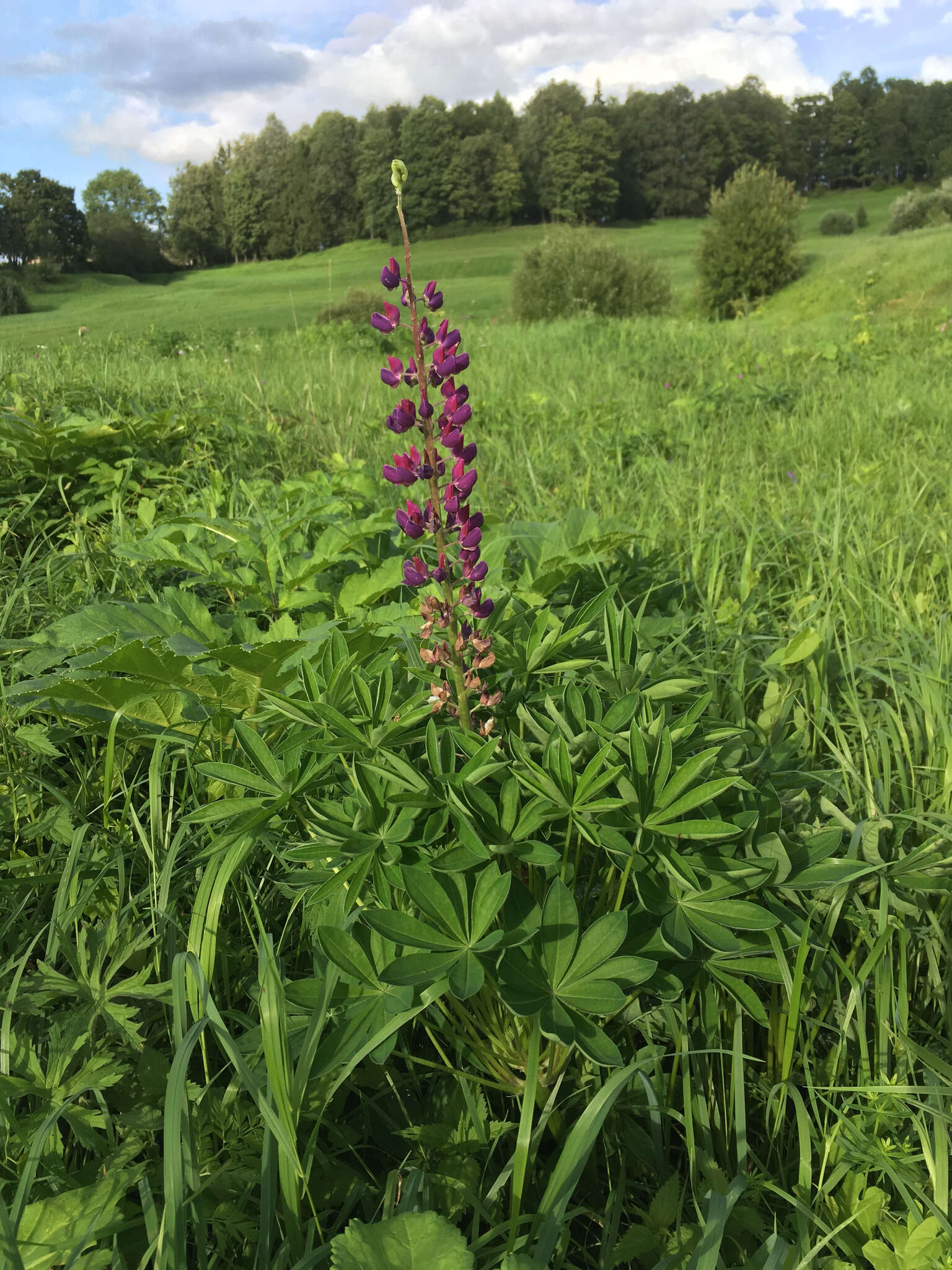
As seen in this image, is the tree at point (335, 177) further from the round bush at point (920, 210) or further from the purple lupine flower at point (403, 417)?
the purple lupine flower at point (403, 417)

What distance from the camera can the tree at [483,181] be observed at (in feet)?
193

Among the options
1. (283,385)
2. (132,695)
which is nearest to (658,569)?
(132,695)

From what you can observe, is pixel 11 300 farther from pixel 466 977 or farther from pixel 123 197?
pixel 123 197

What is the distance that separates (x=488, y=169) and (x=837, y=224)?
30.6 meters

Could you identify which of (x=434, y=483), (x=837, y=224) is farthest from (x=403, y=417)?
(x=837, y=224)

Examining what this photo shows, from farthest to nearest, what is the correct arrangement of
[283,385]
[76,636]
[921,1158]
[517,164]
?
[517,164] < [283,385] < [76,636] < [921,1158]

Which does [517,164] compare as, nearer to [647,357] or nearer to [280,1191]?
[647,357]

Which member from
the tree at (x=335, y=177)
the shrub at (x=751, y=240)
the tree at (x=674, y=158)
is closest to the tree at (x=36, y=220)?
the tree at (x=335, y=177)

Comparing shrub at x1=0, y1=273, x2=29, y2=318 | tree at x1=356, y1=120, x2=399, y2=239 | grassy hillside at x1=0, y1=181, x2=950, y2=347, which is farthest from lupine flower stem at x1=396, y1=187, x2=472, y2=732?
tree at x1=356, y1=120, x2=399, y2=239

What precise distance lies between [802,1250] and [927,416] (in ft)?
17.2

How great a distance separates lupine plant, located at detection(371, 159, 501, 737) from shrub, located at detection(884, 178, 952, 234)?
109 feet

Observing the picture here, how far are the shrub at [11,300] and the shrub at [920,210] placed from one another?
31171mm

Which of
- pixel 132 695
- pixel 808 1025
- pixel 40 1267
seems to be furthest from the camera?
pixel 132 695

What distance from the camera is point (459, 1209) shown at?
3.47 ft
